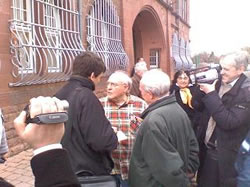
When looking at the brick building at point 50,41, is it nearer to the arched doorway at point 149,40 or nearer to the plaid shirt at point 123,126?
the plaid shirt at point 123,126

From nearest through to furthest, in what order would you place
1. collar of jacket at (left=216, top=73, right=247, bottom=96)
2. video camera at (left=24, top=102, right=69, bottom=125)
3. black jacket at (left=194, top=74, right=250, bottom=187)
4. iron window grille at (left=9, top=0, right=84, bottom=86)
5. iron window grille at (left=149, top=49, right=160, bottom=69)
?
video camera at (left=24, top=102, right=69, bottom=125), black jacket at (left=194, top=74, right=250, bottom=187), collar of jacket at (left=216, top=73, right=247, bottom=96), iron window grille at (left=9, top=0, right=84, bottom=86), iron window grille at (left=149, top=49, right=160, bottom=69)

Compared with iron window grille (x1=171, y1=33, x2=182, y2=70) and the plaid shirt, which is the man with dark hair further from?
iron window grille (x1=171, y1=33, x2=182, y2=70)

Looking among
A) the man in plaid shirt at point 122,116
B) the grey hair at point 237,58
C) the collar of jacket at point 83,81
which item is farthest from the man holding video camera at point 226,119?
the collar of jacket at point 83,81

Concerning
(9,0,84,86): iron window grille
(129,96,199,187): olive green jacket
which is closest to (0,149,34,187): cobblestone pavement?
(9,0,84,86): iron window grille

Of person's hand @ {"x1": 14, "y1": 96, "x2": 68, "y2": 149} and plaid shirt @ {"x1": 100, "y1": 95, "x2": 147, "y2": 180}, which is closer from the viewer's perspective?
person's hand @ {"x1": 14, "y1": 96, "x2": 68, "y2": 149}

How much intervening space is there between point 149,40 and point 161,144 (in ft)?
52.5

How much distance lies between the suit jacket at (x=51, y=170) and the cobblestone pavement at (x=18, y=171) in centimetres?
346

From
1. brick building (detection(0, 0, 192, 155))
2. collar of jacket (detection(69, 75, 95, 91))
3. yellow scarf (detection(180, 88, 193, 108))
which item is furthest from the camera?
brick building (detection(0, 0, 192, 155))

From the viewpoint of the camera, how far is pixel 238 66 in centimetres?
292

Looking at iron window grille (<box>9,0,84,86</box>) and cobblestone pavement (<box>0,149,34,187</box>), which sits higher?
iron window grille (<box>9,0,84,86</box>)

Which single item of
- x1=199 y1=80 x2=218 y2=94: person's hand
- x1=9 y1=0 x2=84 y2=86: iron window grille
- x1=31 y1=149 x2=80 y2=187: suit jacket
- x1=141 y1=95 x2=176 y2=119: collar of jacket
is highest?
x1=9 y1=0 x2=84 y2=86: iron window grille

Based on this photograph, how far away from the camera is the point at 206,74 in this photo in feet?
10.2

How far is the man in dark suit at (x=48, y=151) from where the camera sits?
1.03 meters

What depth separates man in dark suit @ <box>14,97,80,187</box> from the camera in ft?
3.37
